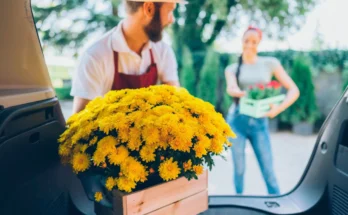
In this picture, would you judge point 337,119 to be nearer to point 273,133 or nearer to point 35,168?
point 35,168

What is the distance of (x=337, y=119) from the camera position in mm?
1438

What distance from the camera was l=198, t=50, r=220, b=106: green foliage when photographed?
5.63 metres

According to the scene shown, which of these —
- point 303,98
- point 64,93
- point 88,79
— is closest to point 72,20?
point 64,93

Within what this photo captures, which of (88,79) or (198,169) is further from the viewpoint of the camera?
(88,79)

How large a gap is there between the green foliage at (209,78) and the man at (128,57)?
4063 mm

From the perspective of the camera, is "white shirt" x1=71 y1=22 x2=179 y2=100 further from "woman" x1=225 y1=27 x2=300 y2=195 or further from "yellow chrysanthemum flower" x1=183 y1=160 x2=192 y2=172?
"woman" x1=225 y1=27 x2=300 y2=195

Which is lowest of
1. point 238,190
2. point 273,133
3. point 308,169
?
point 273,133

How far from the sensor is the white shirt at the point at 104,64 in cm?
141

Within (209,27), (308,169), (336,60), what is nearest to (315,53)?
(336,60)

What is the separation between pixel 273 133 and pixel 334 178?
4125 millimetres

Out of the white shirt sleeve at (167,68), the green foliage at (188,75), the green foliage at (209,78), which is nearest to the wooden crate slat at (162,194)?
the white shirt sleeve at (167,68)

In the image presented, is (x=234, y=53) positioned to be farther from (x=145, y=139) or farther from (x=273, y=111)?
(x=145, y=139)

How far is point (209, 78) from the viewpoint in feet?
18.4

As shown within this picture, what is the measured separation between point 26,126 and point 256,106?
1435mm
